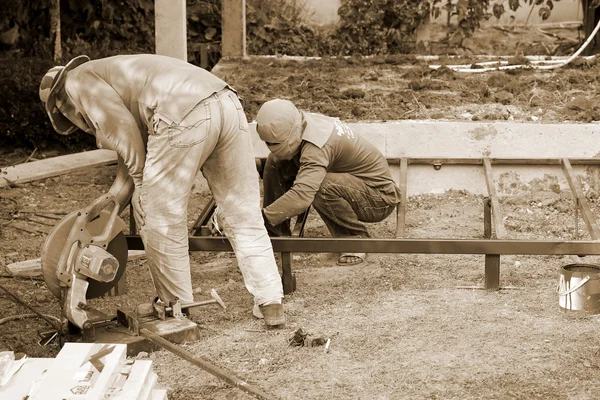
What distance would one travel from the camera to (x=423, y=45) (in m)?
10.7

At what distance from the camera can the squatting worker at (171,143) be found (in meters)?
4.26

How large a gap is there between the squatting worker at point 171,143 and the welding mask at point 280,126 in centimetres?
45

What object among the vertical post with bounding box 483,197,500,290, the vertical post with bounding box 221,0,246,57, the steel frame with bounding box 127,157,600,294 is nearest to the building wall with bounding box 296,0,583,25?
the vertical post with bounding box 221,0,246,57

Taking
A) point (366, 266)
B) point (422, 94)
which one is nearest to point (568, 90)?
point (422, 94)

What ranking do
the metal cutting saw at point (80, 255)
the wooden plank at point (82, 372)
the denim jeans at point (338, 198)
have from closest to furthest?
the wooden plank at point (82, 372)
the metal cutting saw at point (80, 255)
the denim jeans at point (338, 198)

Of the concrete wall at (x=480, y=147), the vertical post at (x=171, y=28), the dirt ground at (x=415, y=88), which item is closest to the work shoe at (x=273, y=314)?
the concrete wall at (x=480, y=147)

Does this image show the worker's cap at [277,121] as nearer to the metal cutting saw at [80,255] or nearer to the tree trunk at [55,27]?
the metal cutting saw at [80,255]

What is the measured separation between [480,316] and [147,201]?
1.77 metres

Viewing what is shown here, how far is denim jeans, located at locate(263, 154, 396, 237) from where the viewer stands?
217 inches

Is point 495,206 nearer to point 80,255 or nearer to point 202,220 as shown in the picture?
point 202,220

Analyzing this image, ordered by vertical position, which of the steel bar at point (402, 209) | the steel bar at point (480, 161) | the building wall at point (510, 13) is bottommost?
the steel bar at point (402, 209)

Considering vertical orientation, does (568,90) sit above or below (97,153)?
above

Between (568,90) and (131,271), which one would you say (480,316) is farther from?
(568,90)

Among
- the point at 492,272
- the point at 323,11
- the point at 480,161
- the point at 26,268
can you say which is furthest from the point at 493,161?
the point at 323,11
